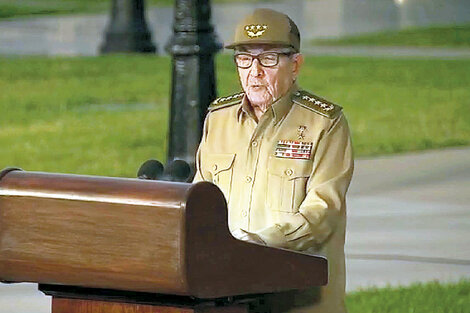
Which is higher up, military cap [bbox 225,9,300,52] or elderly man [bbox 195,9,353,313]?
military cap [bbox 225,9,300,52]

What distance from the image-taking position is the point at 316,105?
4.33 m

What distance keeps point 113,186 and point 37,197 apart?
22 cm

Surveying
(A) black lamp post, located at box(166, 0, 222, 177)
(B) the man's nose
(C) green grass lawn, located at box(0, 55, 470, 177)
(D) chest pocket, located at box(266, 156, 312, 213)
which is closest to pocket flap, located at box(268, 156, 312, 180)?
(D) chest pocket, located at box(266, 156, 312, 213)

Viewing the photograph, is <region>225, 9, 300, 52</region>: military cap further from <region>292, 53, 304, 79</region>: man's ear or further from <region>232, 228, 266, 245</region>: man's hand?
<region>232, 228, 266, 245</region>: man's hand

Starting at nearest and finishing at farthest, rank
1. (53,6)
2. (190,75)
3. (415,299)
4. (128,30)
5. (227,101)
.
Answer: (227,101) < (415,299) < (190,75) < (128,30) < (53,6)

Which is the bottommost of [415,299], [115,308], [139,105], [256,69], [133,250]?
[415,299]

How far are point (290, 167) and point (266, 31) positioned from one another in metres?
0.39

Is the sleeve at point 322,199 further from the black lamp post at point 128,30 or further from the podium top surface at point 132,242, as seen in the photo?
the black lamp post at point 128,30

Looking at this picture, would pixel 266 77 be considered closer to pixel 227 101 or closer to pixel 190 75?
pixel 227 101

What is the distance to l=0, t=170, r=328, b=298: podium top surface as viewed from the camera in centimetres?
371

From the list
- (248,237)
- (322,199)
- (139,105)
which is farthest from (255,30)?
(139,105)

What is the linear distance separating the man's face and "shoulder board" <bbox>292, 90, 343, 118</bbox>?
0.17 feet

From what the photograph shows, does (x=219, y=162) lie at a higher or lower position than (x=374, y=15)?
lower

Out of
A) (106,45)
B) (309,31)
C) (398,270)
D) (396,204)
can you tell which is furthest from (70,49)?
(398,270)
